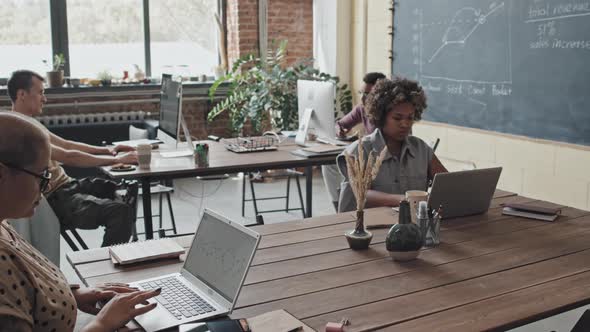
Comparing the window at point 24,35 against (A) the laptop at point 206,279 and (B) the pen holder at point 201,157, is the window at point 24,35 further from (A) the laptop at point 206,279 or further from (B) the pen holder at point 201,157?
(A) the laptop at point 206,279

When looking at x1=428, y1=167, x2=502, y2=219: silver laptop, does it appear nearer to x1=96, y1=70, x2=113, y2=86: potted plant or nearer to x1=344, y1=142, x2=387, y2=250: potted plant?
x1=344, y1=142, x2=387, y2=250: potted plant

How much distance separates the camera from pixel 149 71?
21.9ft

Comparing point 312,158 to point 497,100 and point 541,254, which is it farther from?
point 541,254

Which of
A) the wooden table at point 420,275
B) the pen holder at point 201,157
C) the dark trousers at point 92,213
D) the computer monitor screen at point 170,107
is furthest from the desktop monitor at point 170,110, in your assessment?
the wooden table at point 420,275

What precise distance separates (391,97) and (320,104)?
1218 millimetres

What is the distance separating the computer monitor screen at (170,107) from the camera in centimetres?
397

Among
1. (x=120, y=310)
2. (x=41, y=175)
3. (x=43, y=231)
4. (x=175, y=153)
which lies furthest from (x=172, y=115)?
(x=41, y=175)

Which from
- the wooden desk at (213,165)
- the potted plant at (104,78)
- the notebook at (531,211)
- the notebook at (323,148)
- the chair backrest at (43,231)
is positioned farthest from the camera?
the potted plant at (104,78)

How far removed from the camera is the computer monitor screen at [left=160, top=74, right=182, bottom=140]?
3967 mm

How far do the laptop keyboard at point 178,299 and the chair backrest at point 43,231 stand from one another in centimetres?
115

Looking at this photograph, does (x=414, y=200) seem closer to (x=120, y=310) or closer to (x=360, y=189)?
(x=360, y=189)

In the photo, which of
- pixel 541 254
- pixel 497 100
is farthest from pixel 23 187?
pixel 497 100

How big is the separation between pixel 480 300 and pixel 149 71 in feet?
18.0

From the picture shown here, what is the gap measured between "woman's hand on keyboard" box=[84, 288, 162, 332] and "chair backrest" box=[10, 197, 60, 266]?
1.32m
